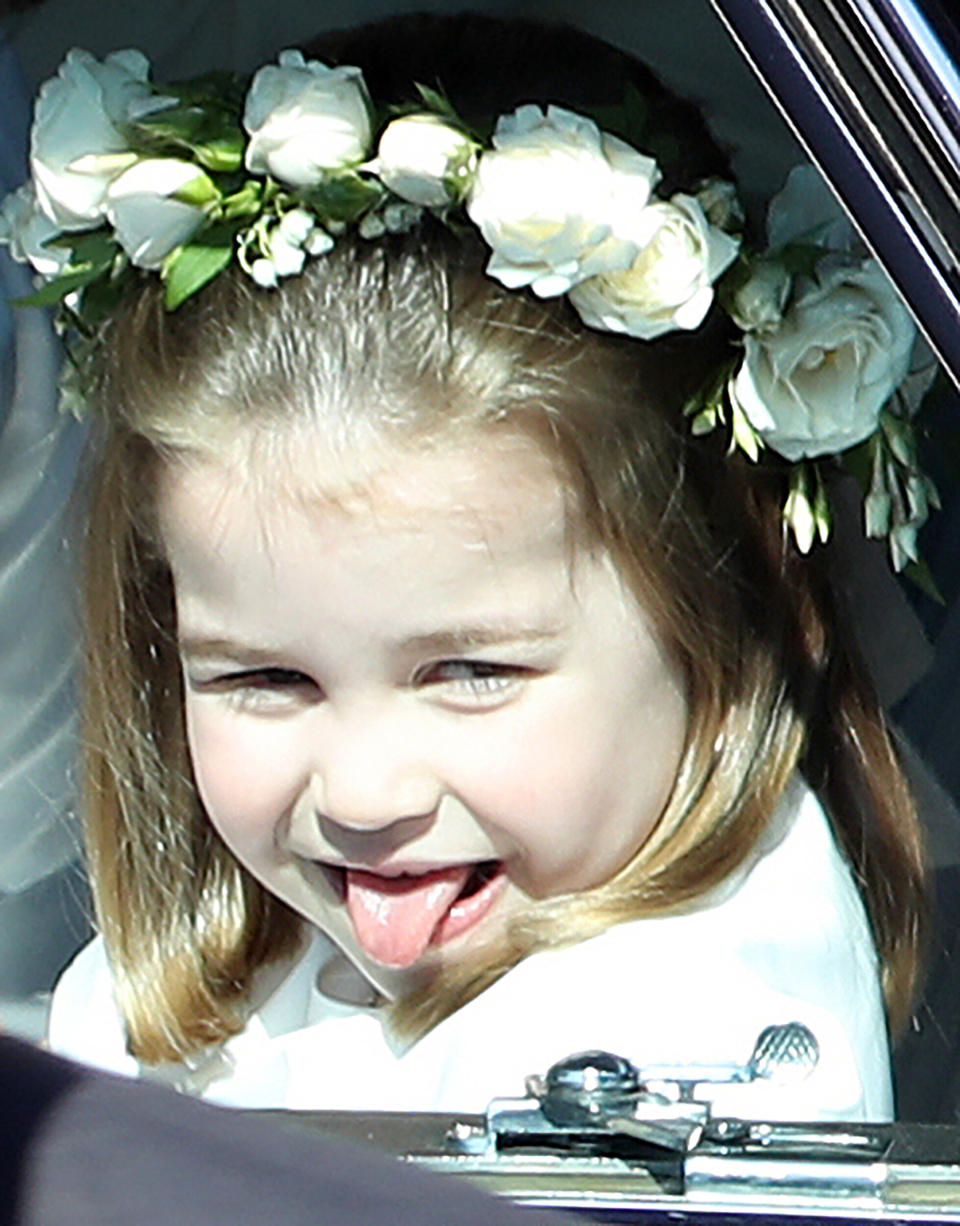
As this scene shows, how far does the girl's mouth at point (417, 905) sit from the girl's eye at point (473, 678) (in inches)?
4.2

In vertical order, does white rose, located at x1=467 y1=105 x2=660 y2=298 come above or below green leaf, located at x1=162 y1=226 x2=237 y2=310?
above

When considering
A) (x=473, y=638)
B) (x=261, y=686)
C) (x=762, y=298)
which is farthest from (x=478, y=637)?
(x=762, y=298)

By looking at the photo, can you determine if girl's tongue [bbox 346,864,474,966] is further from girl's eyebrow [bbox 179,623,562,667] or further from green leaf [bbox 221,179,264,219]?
green leaf [bbox 221,179,264,219]

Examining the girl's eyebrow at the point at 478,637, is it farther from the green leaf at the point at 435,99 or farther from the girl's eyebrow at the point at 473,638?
the green leaf at the point at 435,99

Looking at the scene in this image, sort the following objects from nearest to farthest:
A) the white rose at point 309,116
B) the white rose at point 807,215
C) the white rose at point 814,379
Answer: the white rose at point 807,215 → the white rose at point 814,379 → the white rose at point 309,116

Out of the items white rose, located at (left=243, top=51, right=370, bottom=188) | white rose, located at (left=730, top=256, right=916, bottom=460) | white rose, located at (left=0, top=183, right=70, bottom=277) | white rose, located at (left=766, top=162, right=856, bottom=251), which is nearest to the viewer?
white rose, located at (left=766, top=162, right=856, bottom=251)

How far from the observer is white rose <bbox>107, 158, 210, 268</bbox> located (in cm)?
160

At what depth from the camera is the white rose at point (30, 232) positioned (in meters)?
1.66

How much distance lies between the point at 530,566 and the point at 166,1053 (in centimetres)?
40

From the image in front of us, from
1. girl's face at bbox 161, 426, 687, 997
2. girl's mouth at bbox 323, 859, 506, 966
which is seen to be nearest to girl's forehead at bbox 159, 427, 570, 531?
girl's face at bbox 161, 426, 687, 997

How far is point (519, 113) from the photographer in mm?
1501

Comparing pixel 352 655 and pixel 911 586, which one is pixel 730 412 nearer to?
pixel 911 586

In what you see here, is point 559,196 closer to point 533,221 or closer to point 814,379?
point 533,221

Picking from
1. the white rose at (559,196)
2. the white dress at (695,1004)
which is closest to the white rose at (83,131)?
the white rose at (559,196)
